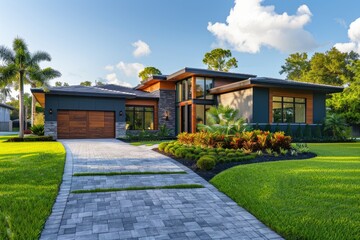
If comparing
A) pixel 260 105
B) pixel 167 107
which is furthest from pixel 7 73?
pixel 260 105

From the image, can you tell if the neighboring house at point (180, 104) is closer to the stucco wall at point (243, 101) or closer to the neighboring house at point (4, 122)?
the stucco wall at point (243, 101)

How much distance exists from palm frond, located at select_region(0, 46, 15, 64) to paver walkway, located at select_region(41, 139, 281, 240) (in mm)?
15398

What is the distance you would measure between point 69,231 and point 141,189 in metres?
2.00

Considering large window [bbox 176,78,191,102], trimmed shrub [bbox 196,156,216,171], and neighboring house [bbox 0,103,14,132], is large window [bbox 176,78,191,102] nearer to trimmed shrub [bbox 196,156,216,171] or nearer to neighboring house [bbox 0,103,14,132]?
trimmed shrub [bbox 196,156,216,171]

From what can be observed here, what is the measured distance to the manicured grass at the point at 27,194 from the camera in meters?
3.28

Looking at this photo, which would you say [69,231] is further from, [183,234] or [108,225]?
[183,234]

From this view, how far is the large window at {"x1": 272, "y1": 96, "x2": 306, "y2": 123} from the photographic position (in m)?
16.1

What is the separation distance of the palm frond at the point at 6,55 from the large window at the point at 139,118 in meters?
8.50

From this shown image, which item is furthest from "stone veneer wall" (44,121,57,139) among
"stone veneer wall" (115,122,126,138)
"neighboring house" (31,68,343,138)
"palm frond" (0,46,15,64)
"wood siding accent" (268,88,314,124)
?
"wood siding accent" (268,88,314,124)

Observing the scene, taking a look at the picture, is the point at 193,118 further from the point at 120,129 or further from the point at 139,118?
the point at 120,129

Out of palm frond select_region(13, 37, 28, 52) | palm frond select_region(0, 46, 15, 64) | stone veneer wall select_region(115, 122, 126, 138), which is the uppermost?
palm frond select_region(13, 37, 28, 52)

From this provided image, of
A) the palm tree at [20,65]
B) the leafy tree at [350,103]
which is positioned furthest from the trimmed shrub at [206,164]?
the leafy tree at [350,103]

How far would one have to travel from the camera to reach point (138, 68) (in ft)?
132

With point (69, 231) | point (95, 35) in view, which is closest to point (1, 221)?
point (69, 231)
